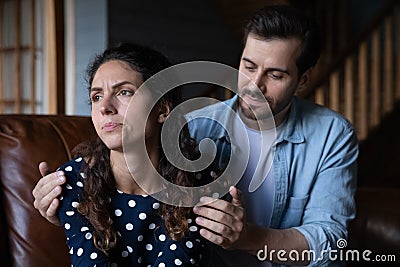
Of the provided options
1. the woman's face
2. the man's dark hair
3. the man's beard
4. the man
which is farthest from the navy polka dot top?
the man's dark hair

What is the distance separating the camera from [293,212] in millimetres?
1476

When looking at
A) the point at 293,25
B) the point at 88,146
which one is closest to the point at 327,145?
the point at 293,25

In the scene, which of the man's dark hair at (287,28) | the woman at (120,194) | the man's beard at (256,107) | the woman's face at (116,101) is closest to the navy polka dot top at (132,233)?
the woman at (120,194)

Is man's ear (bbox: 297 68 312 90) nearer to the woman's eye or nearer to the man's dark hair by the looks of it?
the man's dark hair

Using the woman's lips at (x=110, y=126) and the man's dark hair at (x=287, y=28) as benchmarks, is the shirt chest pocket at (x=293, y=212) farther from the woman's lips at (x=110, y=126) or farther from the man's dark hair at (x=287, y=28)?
the woman's lips at (x=110, y=126)

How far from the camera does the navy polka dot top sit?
3.92ft

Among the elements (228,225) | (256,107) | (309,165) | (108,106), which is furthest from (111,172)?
(309,165)

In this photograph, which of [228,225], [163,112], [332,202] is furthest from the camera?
[332,202]

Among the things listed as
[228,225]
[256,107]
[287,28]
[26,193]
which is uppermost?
[287,28]

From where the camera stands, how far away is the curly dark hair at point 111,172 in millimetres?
1192

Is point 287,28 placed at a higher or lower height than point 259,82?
higher

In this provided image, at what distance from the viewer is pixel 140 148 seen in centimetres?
124

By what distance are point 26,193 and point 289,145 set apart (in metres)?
0.68

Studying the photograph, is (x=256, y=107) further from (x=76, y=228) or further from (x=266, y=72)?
(x=76, y=228)
